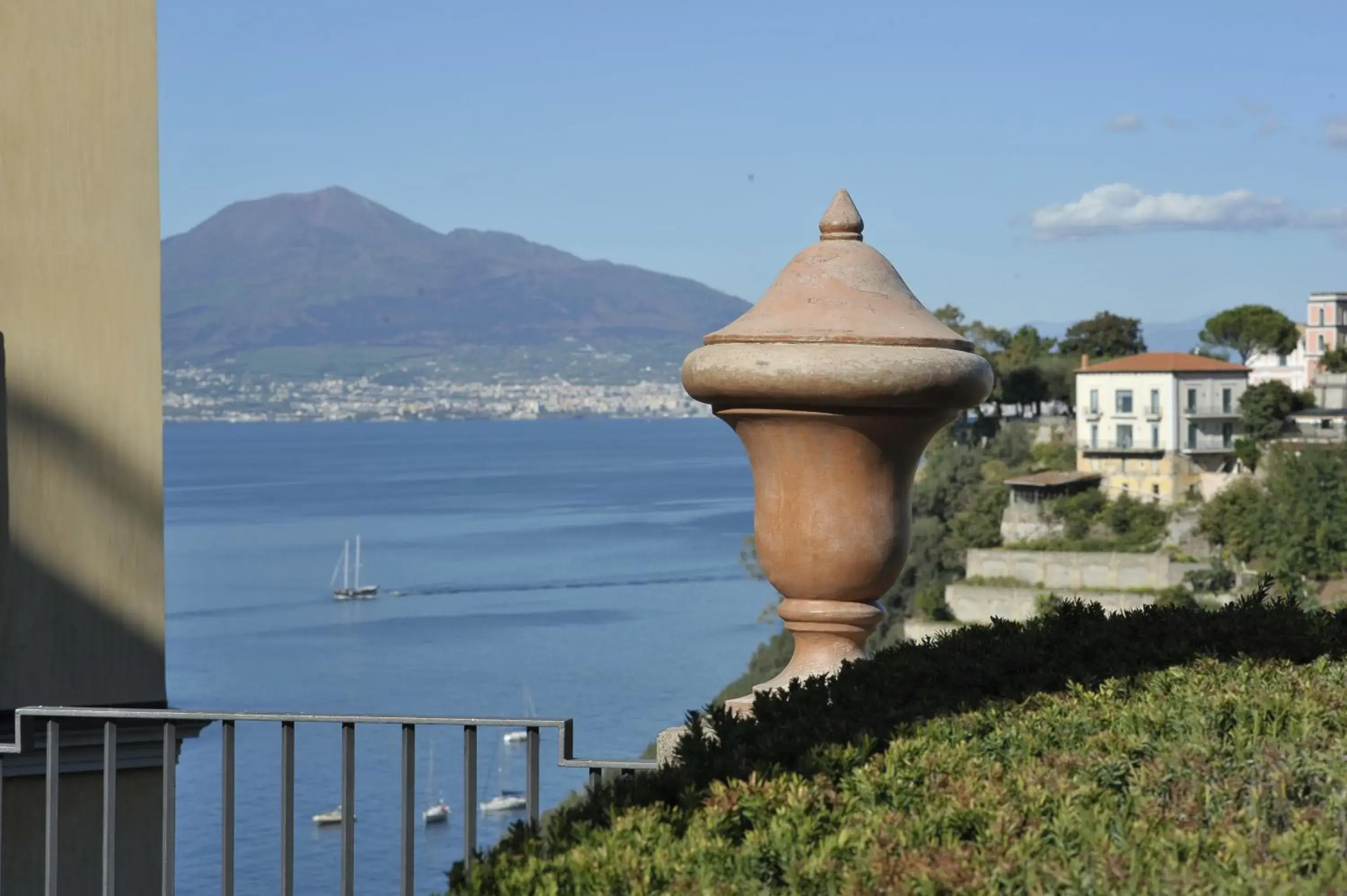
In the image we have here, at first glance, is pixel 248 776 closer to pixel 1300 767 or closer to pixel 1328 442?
pixel 1328 442

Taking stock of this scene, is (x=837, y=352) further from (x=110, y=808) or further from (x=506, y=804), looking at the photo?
(x=506, y=804)

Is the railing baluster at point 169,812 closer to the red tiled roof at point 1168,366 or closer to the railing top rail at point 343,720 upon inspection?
the railing top rail at point 343,720

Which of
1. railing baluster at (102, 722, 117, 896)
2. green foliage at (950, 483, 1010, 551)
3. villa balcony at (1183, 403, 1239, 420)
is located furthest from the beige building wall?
villa balcony at (1183, 403, 1239, 420)

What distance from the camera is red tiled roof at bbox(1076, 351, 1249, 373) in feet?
275

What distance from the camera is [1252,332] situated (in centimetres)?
11362

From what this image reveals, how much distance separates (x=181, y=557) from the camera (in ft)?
427

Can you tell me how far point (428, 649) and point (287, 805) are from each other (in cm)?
8503

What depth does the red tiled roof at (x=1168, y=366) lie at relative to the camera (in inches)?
3295

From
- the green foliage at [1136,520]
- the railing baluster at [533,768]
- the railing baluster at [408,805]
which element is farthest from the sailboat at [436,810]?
the railing baluster at [533,768]

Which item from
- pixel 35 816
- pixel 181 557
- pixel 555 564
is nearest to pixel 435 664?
pixel 555 564

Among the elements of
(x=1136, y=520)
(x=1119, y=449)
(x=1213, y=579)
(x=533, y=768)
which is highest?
(x=1119, y=449)

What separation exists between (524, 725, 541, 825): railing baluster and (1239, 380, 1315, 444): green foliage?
8490cm

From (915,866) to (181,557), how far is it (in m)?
134

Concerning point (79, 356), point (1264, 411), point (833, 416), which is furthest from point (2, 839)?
point (1264, 411)
